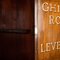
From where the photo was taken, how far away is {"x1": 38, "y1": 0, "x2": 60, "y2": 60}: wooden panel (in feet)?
9.58

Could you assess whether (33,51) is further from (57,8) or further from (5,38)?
(57,8)

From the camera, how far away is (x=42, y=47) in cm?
295

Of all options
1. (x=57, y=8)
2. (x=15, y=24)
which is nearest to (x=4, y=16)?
(x=15, y=24)

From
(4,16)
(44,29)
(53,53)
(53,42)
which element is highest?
(4,16)

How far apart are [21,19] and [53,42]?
694 millimetres

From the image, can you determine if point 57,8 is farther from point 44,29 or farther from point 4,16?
point 4,16

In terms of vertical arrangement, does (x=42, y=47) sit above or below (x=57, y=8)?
below

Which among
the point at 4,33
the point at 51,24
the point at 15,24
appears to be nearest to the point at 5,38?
the point at 4,33

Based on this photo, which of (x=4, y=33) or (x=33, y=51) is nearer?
(x=33, y=51)

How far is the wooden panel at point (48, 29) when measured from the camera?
292cm

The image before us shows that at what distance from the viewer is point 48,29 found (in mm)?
2984

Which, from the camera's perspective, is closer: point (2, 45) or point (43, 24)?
point (43, 24)

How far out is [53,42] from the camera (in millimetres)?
3045

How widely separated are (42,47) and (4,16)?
0.88 meters
